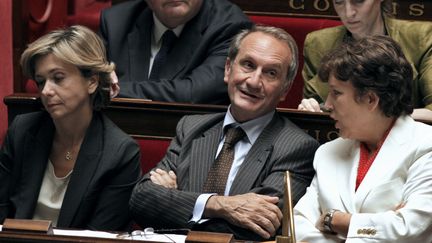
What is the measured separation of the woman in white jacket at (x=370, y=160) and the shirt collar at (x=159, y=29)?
2.17 feet

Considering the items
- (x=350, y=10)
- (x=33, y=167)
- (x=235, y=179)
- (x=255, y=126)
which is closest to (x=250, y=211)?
(x=235, y=179)

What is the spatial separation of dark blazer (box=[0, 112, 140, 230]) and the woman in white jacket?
35cm

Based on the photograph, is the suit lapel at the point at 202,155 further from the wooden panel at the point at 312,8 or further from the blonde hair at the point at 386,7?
the wooden panel at the point at 312,8

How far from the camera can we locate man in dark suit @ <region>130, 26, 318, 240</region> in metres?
1.89

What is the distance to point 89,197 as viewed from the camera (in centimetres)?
198

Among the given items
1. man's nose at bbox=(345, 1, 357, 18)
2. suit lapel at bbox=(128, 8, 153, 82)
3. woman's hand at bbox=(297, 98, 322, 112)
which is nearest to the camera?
woman's hand at bbox=(297, 98, 322, 112)

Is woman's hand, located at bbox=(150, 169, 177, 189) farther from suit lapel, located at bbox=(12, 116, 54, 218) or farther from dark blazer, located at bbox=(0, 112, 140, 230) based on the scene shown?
suit lapel, located at bbox=(12, 116, 54, 218)

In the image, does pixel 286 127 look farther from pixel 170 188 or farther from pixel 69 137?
pixel 69 137

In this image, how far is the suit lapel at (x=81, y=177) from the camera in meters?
1.98

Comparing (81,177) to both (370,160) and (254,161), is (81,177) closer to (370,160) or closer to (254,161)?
(254,161)

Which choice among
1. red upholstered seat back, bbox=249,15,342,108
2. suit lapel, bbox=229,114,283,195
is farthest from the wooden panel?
suit lapel, bbox=229,114,283,195

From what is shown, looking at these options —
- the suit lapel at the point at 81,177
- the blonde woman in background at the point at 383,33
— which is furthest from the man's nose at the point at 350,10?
the suit lapel at the point at 81,177

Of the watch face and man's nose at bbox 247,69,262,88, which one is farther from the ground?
man's nose at bbox 247,69,262,88

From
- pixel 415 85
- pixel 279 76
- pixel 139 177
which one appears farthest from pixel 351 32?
pixel 139 177
